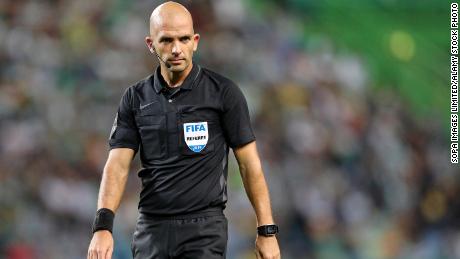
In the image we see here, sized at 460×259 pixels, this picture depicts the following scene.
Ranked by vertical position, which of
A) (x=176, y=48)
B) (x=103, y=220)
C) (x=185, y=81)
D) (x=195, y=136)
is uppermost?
(x=176, y=48)

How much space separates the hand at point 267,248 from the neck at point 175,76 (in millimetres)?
805

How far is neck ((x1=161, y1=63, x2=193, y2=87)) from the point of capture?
3709 mm

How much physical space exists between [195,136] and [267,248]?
600 millimetres

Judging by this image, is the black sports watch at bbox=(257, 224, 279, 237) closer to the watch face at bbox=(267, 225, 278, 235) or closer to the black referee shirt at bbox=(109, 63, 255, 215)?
the watch face at bbox=(267, 225, 278, 235)

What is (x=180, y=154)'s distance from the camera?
365cm

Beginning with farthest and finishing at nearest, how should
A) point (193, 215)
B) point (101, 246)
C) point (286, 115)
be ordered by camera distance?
point (286, 115) → point (193, 215) → point (101, 246)

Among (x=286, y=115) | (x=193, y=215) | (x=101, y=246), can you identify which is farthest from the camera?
(x=286, y=115)

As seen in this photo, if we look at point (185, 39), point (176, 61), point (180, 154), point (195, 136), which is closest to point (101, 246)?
point (180, 154)

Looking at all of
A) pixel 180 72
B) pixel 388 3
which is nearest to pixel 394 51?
pixel 388 3

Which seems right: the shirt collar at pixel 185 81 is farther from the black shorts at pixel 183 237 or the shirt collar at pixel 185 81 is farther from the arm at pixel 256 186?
the black shorts at pixel 183 237

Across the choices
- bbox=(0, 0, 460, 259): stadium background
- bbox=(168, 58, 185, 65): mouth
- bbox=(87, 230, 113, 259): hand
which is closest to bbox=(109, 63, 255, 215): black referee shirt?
bbox=(168, 58, 185, 65): mouth

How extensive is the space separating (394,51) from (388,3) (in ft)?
1.74

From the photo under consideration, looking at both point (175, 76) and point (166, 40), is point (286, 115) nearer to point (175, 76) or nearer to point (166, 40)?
point (175, 76)

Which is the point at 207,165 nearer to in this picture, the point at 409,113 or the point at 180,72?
the point at 180,72
